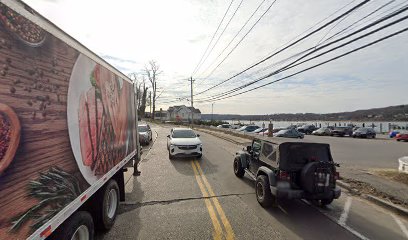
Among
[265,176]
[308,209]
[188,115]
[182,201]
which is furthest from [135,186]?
[188,115]

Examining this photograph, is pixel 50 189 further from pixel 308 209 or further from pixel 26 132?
pixel 308 209

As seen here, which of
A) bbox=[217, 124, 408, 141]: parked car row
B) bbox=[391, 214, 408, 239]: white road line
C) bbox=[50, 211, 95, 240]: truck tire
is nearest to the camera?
bbox=[50, 211, 95, 240]: truck tire

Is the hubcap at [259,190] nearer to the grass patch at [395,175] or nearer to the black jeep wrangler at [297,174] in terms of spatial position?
the black jeep wrangler at [297,174]

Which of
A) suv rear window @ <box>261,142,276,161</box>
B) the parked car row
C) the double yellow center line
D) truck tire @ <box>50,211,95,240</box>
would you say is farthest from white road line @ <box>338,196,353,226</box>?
the parked car row

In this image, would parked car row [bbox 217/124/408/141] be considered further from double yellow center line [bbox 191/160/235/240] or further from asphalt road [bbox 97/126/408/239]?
asphalt road [bbox 97/126/408/239]

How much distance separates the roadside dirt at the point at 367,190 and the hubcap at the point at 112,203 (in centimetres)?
698

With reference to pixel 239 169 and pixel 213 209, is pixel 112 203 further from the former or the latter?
pixel 239 169

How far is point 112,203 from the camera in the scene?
15.9 feet

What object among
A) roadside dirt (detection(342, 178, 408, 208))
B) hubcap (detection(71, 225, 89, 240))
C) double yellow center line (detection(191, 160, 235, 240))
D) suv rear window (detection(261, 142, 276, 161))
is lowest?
roadside dirt (detection(342, 178, 408, 208))

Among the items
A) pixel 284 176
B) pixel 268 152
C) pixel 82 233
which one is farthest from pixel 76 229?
pixel 268 152

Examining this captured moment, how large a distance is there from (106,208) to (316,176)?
454 cm

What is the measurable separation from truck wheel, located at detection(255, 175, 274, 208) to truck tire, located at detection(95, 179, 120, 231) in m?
3.49

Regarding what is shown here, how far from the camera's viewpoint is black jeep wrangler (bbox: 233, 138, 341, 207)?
199 inches

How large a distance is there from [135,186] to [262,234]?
443 centimetres
